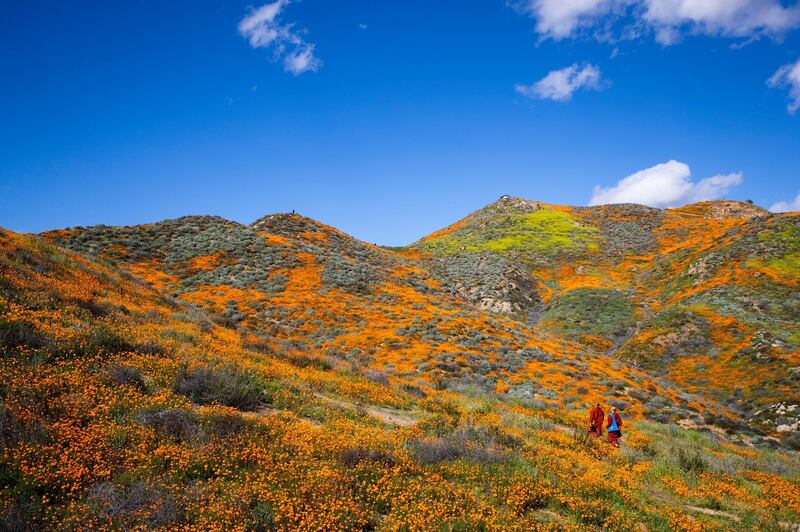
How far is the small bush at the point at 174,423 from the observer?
702 centimetres

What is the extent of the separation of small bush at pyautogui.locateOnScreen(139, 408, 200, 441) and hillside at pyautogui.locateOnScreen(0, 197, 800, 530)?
5cm

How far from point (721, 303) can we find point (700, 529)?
1631 inches

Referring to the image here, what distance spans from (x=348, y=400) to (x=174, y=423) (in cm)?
592

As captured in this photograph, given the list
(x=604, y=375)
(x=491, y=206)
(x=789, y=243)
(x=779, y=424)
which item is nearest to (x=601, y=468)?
(x=604, y=375)

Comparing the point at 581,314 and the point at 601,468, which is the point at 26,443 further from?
the point at 581,314

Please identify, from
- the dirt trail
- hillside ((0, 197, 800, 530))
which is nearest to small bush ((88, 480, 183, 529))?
hillside ((0, 197, 800, 530))

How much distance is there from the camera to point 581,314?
152ft

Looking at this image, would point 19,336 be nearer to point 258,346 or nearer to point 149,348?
point 149,348

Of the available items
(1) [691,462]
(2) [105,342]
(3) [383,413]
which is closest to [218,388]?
(2) [105,342]

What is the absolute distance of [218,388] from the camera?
9.48 meters

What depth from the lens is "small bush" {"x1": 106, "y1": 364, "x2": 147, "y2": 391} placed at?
8.54m

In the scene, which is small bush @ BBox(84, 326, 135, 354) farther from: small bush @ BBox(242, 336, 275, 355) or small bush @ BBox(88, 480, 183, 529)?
small bush @ BBox(242, 336, 275, 355)

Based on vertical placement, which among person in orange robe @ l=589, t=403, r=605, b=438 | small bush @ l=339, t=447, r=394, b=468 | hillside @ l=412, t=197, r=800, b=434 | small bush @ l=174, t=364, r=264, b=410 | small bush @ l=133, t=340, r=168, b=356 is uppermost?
hillside @ l=412, t=197, r=800, b=434

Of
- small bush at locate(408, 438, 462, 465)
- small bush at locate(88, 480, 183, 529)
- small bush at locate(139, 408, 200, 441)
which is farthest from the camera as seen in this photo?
small bush at locate(408, 438, 462, 465)
